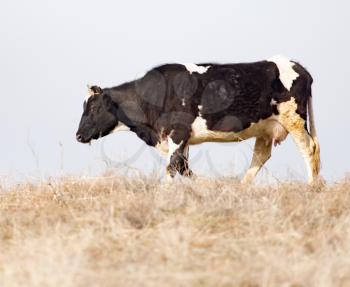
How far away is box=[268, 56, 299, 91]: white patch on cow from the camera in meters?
12.5

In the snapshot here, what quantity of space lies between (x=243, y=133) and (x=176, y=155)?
1.32 m

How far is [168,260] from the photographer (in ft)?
18.6

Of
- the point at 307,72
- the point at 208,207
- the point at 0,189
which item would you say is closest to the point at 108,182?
the point at 0,189

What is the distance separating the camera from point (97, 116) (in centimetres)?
1298

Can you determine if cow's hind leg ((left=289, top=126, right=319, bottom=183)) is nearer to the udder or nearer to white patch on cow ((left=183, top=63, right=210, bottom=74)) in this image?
the udder

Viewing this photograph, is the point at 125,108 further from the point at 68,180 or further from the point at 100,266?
the point at 100,266

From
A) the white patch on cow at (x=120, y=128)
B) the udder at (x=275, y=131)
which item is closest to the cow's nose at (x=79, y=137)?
the white patch on cow at (x=120, y=128)

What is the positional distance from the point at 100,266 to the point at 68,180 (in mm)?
4065

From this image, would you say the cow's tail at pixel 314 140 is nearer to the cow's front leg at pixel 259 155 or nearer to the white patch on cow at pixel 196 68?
the cow's front leg at pixel 259 155

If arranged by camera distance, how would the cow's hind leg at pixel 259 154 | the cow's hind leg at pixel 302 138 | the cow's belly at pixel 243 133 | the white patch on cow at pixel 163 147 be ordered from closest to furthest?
the cow's belly at pixel 243 133 → the white patch on cow at pixel 163 147 → the cow's hind leg at pixel 302 138 → the cow's hind leg at pixel 259 154

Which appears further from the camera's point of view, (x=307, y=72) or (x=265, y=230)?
(x=307, y=72)

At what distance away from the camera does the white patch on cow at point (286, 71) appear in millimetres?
12484

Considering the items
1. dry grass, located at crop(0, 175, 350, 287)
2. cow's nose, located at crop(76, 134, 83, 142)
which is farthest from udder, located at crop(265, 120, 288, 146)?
dry grass, located at crop(0, 175, 350, 287)

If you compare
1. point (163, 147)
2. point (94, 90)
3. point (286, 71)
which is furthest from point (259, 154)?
point (94, 90)
